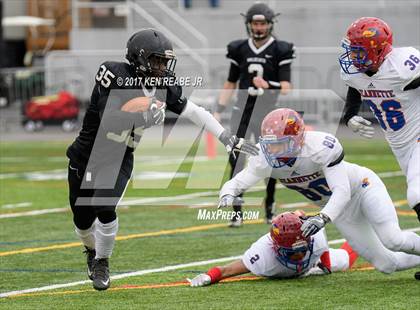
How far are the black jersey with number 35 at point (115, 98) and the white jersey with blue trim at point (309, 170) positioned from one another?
0.64 meters

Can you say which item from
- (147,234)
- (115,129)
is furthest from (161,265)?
(147,234)

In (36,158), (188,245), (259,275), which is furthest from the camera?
(36,158)

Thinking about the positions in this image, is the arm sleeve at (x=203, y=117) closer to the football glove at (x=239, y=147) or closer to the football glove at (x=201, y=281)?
the football glove at (x=239, y=147)

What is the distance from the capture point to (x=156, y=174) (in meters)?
15.2

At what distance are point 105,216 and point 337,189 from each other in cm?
155

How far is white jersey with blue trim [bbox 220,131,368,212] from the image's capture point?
7.05 m

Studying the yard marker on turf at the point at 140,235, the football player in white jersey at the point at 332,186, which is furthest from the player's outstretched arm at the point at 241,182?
the yard marker on turf at the point at 140,235

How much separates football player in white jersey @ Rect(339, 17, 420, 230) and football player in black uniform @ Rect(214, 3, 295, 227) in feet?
9.56

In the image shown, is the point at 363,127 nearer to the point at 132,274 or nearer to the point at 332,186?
→ the point at 332,186

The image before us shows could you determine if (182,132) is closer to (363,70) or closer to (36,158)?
(36,158)

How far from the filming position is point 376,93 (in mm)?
7645

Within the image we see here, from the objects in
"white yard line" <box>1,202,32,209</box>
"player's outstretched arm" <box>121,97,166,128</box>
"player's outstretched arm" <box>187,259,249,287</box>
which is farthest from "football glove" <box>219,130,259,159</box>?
"white yard line" <box>1,202,32,209</box>

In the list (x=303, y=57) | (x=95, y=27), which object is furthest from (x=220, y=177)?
(x=95, y=27)

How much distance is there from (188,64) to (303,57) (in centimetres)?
265
